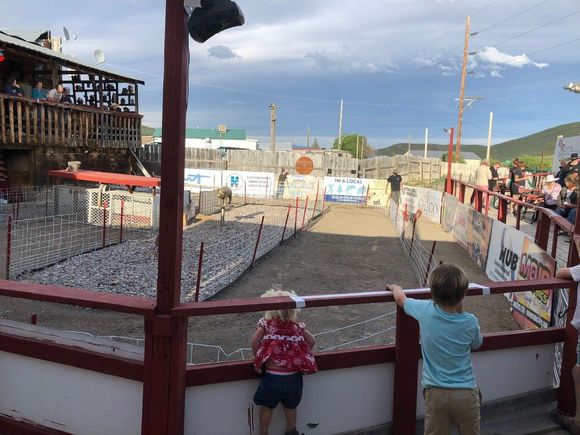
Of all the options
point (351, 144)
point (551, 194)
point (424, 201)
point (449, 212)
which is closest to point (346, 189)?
point (424, 201)

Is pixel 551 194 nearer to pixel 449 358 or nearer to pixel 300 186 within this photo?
pixel 449 358

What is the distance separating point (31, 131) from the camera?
1694 centimetres

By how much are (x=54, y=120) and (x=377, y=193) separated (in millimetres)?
15235

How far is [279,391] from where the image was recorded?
2633 mm

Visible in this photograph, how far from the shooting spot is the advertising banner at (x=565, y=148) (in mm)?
19781

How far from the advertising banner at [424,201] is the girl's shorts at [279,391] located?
52.2ft

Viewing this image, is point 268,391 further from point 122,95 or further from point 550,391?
point 122,95

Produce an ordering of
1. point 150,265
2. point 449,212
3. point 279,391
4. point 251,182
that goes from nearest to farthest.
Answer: point 279,391
point 150,265
point 449,212
point 251,182

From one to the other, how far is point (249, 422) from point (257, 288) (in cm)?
620

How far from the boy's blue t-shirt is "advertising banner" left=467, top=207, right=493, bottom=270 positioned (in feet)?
25.6

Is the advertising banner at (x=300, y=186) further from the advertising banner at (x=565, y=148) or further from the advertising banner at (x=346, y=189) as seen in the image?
the advertising banner at (x=565, y=148)

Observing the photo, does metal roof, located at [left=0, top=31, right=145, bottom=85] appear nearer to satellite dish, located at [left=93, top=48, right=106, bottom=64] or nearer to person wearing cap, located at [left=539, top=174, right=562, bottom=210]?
satellite dish, located at [left=93, top=48, right=106, bottom=64]

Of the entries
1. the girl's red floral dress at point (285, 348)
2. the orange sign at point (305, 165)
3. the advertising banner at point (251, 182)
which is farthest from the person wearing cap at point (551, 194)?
the orange sign at point (305, 165)

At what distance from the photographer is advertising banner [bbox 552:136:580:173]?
19781mm
